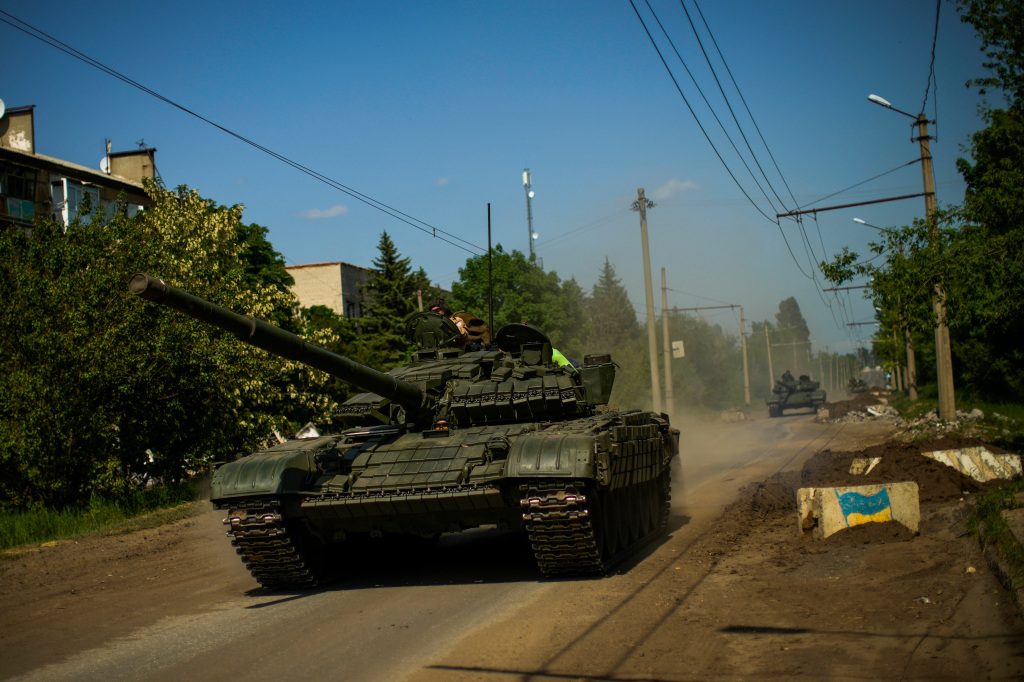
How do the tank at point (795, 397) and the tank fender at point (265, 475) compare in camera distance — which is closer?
the tank fender at point (265, 475)

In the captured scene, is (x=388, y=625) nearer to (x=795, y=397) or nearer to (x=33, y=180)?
(x=33, y=180)

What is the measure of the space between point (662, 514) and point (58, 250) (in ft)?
38.4

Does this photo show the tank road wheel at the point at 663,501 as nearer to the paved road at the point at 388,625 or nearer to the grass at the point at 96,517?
the paved road at the point at 388,625

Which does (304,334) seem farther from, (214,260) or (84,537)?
(84,537)

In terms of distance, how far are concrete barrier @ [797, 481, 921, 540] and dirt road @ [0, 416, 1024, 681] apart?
1.10 feet

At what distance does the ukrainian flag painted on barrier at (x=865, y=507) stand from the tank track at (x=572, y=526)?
2.40m

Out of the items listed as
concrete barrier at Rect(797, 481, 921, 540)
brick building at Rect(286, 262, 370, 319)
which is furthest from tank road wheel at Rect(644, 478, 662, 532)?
brick building at Rect(286, 262, 370, 319)

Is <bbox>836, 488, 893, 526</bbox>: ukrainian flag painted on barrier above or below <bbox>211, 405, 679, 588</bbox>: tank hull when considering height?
below

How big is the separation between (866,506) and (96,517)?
12.6 m

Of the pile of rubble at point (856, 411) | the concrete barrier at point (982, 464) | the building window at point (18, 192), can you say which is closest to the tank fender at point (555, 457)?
the concrete barrier at point (982, 464)

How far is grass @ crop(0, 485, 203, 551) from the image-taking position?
1561 centimetres

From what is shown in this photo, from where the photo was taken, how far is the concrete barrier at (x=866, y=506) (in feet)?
34.5

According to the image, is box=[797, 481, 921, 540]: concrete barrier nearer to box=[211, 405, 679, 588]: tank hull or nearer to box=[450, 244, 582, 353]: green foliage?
box=[211, 405, 679, 588]: tank hull

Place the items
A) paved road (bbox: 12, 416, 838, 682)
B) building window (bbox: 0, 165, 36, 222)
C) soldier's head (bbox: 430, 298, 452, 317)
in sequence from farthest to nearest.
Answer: building window (bbox: 0, 165, 36, 222) < soldier's head (bbox: 430, 298, 452, 317) < paved road (bbox: 12, 416, 838, 682)
